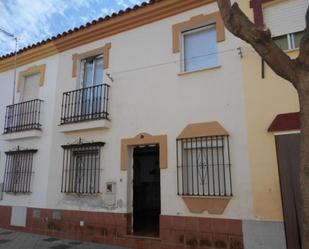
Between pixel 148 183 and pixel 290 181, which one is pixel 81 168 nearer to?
pixel 148 183

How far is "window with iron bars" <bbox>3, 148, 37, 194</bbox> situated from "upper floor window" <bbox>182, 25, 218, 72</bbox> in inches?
230

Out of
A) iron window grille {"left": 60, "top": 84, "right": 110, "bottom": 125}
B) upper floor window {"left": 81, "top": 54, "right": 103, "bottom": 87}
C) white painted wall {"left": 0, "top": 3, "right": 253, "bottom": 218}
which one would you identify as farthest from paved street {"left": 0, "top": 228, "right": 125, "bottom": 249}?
upper floor window {"left": 81, "top": 54, "right": 103, "bottom": 87}

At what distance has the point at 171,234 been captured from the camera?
272 inches

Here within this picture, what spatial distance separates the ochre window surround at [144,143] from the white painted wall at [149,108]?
0.13m

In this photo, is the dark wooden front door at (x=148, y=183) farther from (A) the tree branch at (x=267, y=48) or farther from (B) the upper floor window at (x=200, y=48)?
(A) the tree branch at (x=267, y=48)

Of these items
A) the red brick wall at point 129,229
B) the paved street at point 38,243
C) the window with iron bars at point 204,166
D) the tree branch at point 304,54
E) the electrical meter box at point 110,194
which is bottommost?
the paved street at point 38,243

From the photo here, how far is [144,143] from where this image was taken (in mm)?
7793

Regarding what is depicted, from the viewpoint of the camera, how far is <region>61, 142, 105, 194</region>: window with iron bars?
8.45 metres

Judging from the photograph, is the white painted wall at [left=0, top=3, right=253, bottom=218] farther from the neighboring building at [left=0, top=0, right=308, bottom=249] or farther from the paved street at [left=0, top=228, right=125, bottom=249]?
the paved street at [left=0, top=228, right=125, bottom=249]

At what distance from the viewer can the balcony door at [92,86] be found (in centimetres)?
884

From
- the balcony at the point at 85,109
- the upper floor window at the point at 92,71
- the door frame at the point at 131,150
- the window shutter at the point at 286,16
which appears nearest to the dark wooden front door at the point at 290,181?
the window shutter at the point at 286,16

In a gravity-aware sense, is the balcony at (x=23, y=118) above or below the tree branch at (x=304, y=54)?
above

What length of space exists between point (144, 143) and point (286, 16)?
4.54 meters

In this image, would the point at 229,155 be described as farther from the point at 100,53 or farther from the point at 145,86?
the point at 100,53
